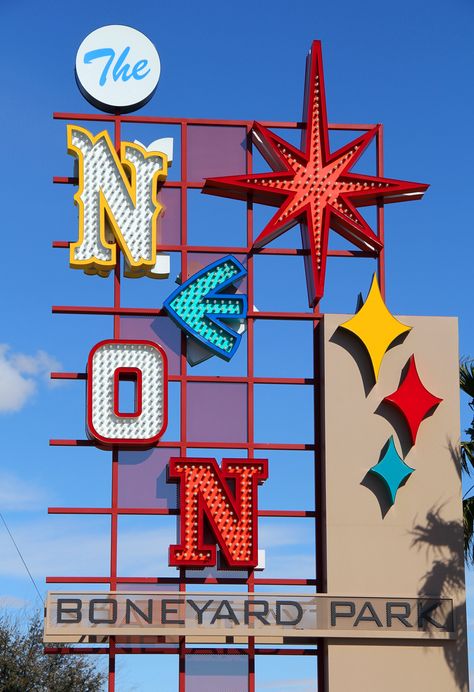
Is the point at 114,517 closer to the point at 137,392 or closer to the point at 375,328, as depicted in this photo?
the point at 137,392

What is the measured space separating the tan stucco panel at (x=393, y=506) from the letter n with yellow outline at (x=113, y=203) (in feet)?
15.1

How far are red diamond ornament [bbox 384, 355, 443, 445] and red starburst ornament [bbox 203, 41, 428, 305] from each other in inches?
111

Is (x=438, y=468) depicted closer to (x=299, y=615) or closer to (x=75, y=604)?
(x=299, y=615)

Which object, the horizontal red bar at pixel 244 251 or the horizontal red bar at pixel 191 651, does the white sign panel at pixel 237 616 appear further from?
the horizontal red bar at pixel 244 251

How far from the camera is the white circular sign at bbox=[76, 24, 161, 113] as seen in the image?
33.8m

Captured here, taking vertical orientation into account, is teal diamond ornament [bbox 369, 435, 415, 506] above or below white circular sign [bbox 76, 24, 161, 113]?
below

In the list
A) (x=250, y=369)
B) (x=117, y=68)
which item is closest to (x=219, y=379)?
(x=250, y=369)

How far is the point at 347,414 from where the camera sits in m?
31.8

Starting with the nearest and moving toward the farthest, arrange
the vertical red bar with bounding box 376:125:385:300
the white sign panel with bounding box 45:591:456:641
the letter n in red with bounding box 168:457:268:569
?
the white sign panel with bounding box 45:591:456:641 → the letter n in red with bounding box 168:457:268:569 → the vertical red bar with bounding box 376:125:385:300

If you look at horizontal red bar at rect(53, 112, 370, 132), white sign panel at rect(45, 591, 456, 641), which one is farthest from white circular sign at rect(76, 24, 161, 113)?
white sign panel at rect(45, 591, 456, 641)

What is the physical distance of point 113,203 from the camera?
1296 inches

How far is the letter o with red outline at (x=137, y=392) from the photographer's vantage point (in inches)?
1235

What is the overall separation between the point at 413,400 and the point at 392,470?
5.39 feet

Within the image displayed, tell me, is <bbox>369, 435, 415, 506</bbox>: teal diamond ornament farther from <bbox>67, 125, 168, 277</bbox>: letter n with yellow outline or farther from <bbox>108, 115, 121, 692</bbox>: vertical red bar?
<bbox>67, 125, 168, 277</bbox>: letter n with yellow outline
